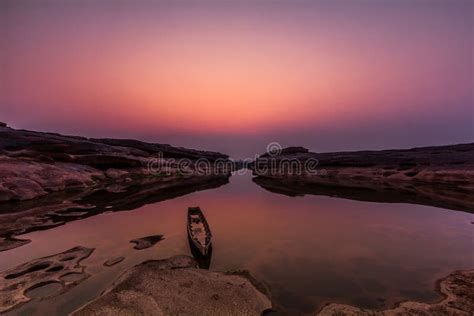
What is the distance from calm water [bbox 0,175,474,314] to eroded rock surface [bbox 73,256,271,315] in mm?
1241

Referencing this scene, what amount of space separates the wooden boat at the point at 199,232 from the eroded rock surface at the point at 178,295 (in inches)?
99.8

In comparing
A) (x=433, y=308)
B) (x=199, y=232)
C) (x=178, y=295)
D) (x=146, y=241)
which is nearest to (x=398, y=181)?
(x=199, y=232)

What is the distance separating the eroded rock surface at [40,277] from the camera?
1175 cm

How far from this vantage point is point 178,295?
11391mm

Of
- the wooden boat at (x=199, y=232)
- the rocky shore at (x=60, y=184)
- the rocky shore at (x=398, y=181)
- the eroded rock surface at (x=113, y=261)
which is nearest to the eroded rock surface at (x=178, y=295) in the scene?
the eroded rock surface at (x=113, y=261)

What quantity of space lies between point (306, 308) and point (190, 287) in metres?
5.20

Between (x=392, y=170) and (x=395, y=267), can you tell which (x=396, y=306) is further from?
(x=392, y=170)

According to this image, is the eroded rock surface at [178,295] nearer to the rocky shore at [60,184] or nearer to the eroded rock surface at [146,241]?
the eroded rock surface at [146,241]

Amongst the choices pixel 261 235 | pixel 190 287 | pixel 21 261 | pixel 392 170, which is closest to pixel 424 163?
pixel 392 170

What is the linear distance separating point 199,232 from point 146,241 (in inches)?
160

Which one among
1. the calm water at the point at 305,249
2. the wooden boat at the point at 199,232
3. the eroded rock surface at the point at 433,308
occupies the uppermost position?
the wooden boat at the point at 199,232

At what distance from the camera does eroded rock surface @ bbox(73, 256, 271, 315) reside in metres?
10.3

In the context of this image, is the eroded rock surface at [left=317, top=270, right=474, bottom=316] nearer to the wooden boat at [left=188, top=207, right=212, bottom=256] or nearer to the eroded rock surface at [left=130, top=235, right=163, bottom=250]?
the wooden boat at [left=188, top=207, right=212, bottom=256]

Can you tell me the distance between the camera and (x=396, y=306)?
11.1 metres
